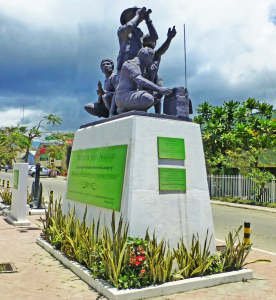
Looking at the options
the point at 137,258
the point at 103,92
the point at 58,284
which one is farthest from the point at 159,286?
the point at 103,92

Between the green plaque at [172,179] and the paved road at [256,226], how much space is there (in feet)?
11.2

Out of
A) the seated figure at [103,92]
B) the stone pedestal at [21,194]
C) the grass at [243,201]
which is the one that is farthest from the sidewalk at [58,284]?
the grass at [243,201]

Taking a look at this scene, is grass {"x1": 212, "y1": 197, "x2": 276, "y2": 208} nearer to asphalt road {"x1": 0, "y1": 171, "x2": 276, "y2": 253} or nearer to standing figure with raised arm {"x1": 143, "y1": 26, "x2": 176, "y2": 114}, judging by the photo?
asphalt road {"x1": 0, "y1": 171, "x2": 276, "y2": 253}

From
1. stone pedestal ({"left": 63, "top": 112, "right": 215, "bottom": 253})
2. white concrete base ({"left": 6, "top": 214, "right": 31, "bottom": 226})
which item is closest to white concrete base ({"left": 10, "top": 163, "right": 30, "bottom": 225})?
white concrete base ({"left": 6, "top": 214, "right": 31, "bottom": 226})

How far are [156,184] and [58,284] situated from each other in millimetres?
2064

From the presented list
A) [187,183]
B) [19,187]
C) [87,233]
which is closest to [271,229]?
[187,183]

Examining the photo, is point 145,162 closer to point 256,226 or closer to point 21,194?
point 21,194

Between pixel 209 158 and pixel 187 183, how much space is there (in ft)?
51.0

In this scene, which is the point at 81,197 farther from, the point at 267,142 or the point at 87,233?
the point at 267,142

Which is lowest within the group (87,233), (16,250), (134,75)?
(16,250)

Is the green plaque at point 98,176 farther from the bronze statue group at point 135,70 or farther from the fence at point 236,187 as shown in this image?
the fence at point 236,187

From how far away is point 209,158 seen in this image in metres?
20.8

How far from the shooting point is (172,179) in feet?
18.1

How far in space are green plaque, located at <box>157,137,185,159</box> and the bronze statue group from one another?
831 millimetres
